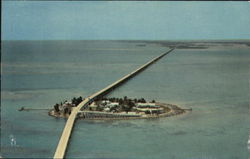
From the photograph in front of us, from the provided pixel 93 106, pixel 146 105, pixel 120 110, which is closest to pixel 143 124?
pixel 120 110

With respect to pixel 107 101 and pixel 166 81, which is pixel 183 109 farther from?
pixel 166 81

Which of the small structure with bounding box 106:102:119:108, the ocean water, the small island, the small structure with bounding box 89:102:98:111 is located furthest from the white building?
the small structure with bounding box 89:102:98:111

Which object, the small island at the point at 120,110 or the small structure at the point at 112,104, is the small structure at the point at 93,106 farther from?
the small structure at the point at 112,104

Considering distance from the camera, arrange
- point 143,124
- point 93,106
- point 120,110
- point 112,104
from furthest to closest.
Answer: point 112,104 → point 93,106 → point 120,110 → point 143,124

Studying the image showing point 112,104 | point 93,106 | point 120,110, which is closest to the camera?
point 120,110

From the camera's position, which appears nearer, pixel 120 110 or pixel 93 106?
pixel 120 110

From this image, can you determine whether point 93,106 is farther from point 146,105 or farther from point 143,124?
point 143,124

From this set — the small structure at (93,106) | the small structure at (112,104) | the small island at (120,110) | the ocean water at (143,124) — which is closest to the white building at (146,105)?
the small island at (120,110)

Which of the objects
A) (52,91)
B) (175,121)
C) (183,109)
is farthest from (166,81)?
(175,121)

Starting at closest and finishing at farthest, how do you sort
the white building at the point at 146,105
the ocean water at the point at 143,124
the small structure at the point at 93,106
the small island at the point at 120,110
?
1. the ocean water at the point at 143,124
2. the small island at the point at 120,110
3. the small structure at the point at 93,106
4. the white building at the point at 146,105
